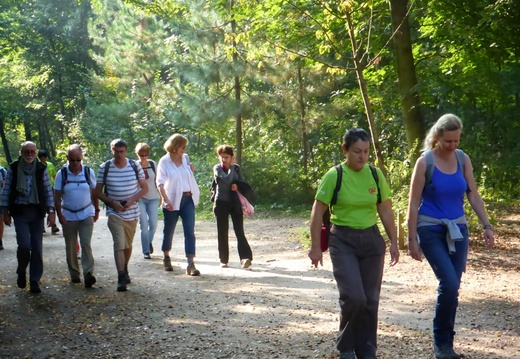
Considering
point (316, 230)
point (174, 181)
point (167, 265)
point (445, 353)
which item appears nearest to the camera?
point (316, 230)

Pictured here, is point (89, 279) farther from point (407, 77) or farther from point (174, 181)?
point (407, 77)

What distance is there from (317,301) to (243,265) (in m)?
2.86

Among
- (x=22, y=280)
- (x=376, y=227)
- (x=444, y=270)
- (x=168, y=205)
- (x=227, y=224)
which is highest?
(x=168, y=205)

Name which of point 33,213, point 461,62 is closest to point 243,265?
point 33,213

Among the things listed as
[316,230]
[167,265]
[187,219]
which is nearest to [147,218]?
[167,265]

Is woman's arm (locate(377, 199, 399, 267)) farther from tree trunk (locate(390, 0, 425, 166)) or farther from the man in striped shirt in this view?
tree trunk (locate(390, 0, 425, 166))

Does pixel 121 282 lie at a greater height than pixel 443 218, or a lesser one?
lesser

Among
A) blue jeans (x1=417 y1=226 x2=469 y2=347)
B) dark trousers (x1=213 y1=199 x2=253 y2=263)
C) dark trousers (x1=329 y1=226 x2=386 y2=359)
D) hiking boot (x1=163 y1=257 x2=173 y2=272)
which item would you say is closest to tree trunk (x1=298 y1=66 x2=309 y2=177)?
dark trousers (x1=213 y1=199 x2=253 y2=263)

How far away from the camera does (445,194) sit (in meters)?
5.83

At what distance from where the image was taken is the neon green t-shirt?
18.2 feet

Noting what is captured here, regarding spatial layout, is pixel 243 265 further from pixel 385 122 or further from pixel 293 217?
pixel 385 122

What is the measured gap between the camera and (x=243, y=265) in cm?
1138

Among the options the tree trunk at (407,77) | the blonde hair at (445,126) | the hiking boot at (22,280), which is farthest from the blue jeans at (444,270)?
the tree trunk at (407,77)

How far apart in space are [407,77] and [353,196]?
9.25 metres
